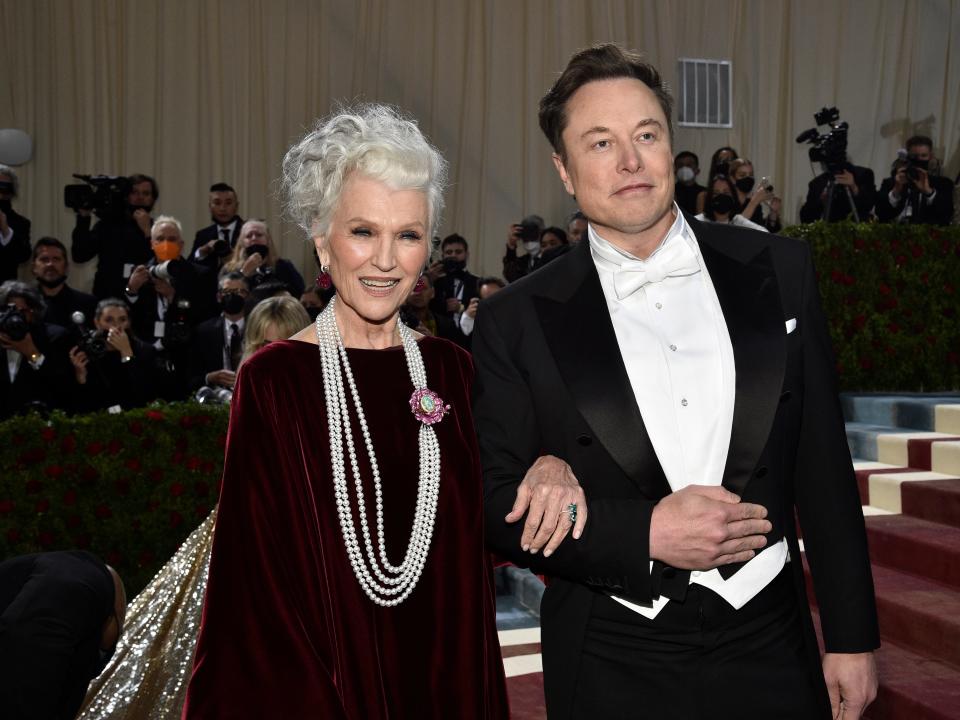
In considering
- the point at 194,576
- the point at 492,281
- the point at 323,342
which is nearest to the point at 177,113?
the point at 492,281

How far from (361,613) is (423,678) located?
0.17m

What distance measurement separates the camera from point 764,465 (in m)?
2.00

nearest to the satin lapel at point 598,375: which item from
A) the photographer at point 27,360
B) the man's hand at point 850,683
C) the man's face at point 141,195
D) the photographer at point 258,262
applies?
the man's hand at point 850,683

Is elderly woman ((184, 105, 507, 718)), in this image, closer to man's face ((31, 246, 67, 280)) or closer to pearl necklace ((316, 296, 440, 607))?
pearl necklace ((316, 296, 440, 607))

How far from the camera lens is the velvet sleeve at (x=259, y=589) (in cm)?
191

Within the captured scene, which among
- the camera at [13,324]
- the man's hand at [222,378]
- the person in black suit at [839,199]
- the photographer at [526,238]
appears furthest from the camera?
the photographer at [526,238]

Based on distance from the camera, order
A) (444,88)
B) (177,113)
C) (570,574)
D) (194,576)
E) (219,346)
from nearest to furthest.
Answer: (570,574) → (194,576) → (219,346) → (177,113) → (444,88)

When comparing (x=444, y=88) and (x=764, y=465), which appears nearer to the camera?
(x=764, y=465)

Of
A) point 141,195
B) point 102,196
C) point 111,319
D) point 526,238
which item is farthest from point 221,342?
point 526,238

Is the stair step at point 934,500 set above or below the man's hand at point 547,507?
below

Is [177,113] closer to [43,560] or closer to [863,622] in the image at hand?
[43,560]

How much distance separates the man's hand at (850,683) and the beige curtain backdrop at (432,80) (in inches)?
371

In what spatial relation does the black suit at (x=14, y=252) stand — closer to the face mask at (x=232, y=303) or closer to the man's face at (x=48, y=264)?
the man's face at (x=48, y=264)

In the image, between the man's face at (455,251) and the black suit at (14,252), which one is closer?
the black suit at (14,252)
